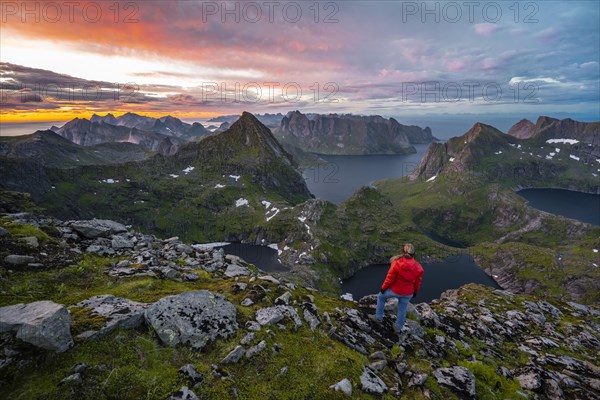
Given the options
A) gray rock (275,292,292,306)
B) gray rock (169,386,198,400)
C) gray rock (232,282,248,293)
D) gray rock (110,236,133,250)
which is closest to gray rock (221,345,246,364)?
→ gray rock (169,386,198,400)

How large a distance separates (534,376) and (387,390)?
42.6 feet

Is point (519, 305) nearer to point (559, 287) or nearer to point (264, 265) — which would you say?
point (264, 265)

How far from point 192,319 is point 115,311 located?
10.6ft

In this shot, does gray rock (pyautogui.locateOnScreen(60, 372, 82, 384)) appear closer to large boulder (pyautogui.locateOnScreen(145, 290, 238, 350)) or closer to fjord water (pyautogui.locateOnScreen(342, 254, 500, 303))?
large boulder (pyautogui.locateOnScreen(145, 290, 238, 350))

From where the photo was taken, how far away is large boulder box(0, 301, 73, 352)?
9281 mm

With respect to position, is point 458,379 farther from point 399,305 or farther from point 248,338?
point 248,338

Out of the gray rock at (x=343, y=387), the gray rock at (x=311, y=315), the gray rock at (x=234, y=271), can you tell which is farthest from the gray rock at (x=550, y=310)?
the gray rock at (x=234, y=271)

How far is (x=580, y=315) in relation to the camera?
48875 millimetres

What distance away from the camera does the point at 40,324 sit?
940 centimetres

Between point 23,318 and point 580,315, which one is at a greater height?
point 23,318

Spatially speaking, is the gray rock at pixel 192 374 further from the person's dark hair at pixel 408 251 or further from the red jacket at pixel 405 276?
the person's dark hair at pixel 408 251

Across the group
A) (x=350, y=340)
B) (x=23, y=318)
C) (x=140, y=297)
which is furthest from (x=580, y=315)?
(x=23, y=318)

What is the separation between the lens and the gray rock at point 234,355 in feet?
39.2

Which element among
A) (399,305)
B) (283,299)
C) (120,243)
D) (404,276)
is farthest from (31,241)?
(399,305)
